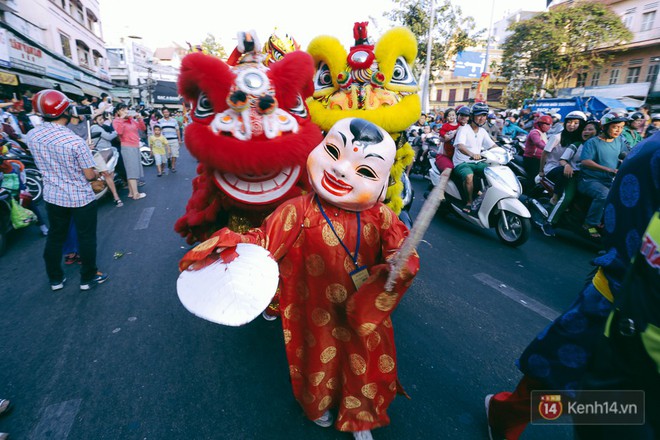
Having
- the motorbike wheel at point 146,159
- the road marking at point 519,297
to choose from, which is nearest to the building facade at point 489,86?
the motorbike wheel at point 146,159

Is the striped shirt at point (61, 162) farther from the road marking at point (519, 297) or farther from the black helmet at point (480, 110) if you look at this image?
the black helmet at point (480, 110)

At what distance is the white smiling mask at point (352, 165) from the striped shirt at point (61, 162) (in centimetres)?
265

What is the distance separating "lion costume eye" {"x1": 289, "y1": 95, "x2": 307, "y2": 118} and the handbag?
4369 mm

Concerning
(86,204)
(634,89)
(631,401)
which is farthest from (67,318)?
(634,89)

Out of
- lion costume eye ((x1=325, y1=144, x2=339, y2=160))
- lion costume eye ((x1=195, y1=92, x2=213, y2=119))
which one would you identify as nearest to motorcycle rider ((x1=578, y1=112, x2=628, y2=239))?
lion costume eye ((x1=325, y1=144, x2=339, y2=160))

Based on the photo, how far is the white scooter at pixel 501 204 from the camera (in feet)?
15.2

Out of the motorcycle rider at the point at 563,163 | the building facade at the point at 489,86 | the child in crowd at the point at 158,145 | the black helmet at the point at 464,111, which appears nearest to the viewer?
the motorcycle rider at the point at 563,163

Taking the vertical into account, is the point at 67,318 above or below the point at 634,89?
below

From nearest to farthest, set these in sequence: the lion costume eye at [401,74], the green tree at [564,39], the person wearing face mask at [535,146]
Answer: the lion costume eye at [401,74]
the person wearing face mask at [535,146]
the green tree at [564,39]

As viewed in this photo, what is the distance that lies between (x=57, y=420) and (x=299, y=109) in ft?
7.77

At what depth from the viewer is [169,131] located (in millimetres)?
8891

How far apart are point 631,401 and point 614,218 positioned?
0.65 m

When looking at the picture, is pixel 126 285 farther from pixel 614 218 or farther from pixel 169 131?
pixel 169 131

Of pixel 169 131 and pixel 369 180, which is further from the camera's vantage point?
pixel 169 131
